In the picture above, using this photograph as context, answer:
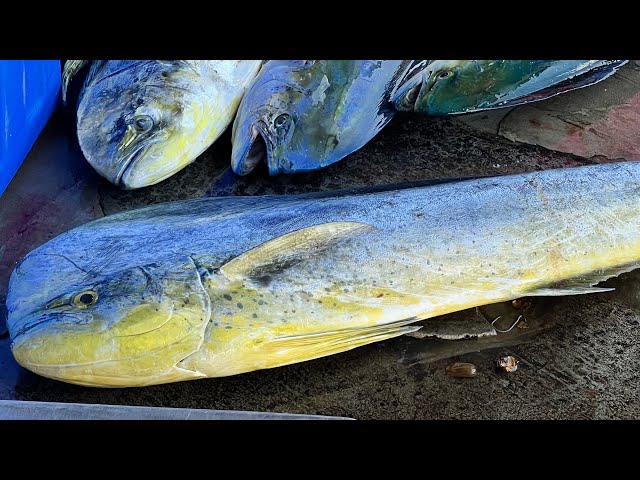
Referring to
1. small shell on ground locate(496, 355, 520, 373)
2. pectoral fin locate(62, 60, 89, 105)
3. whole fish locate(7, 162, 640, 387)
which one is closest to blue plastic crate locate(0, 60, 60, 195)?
pectoral fin locate(62, 60, 89, 105)

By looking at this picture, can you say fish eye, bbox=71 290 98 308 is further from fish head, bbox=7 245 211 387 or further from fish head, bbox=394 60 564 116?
fish head, bbox=394 60 564 116

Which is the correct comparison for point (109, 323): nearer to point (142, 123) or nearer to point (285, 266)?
point (285, 266)

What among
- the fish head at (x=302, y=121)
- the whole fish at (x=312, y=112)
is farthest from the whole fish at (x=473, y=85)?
the fish head at (x=302, y=121)

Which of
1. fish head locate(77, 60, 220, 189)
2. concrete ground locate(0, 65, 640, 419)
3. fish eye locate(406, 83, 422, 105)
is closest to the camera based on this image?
concrete ground locate(0, 65, 640, 419)

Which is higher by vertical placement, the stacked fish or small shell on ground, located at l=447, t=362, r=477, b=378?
the stacked fish

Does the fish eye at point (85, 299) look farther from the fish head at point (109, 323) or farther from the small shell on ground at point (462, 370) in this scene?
the small shell on ground at point (462, 370)
